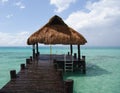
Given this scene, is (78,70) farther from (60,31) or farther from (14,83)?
(14,83)

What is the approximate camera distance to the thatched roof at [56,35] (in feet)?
57.9

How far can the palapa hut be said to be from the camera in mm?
17656

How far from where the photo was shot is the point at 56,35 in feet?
58.7

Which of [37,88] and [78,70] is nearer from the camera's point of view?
[37,88]

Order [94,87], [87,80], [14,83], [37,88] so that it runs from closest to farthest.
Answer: [37,88], [14,83], [94,87], [87,80]

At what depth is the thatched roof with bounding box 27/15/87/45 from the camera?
17656 millimetres

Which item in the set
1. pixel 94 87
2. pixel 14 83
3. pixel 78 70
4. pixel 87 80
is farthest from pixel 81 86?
pixel 14 83

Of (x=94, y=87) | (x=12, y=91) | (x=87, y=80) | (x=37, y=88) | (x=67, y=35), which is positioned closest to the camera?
(x=12, y=91)

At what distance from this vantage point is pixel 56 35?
58.7 feet

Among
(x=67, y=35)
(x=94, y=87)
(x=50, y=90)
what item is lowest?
(x=94, y=87)

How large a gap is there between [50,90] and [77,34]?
10.9m

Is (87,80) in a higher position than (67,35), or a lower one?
lower

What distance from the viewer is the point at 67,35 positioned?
18031mm

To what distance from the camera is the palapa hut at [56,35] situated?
17.7 metres
